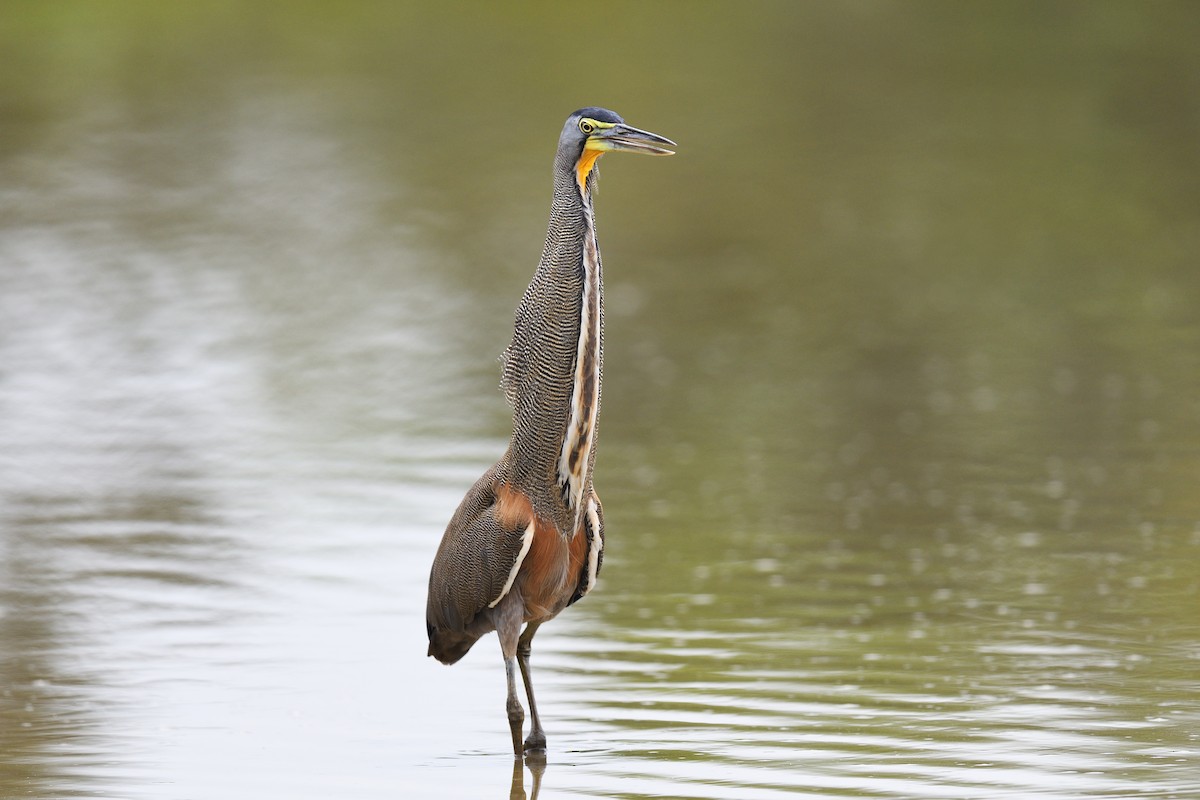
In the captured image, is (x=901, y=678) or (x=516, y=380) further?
(x=901, y=678)

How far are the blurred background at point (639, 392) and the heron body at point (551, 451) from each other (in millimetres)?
571

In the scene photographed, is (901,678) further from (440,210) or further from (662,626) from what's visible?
(440,210)

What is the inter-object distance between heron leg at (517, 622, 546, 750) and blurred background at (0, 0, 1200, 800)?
173 millimetres

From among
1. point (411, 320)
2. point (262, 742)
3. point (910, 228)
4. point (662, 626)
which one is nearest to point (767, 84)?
point (910, 228)

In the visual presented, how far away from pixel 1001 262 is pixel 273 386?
6946 mm

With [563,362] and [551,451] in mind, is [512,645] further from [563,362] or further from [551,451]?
[563,362]

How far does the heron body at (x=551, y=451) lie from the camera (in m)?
6.27

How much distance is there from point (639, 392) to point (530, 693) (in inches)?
262

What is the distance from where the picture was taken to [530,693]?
21.2 ft

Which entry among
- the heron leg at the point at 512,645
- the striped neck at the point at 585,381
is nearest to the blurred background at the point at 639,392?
the heron leg at the point at 512,645

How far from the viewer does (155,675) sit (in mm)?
7520

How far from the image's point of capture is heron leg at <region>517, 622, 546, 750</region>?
6352 mm

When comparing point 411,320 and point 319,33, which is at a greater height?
point 319,33

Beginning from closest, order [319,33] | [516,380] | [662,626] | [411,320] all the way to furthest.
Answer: [516,380] < [662,626] < [411,320] < [319,33]
